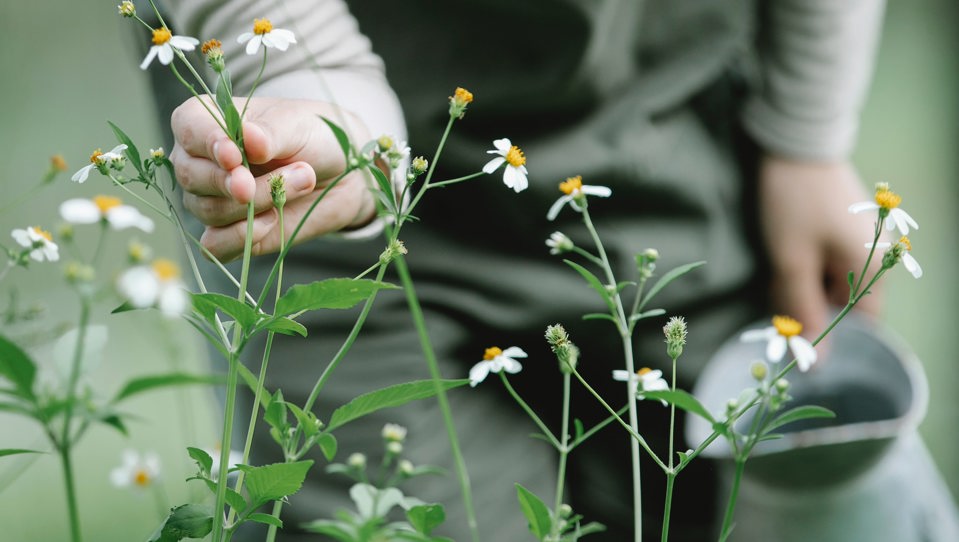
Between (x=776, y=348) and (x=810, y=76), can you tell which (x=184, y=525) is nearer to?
(x=776, y=348)

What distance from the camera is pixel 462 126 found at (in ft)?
2.72

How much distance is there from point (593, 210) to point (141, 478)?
1.52 ft

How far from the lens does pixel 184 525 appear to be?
1.08 feet

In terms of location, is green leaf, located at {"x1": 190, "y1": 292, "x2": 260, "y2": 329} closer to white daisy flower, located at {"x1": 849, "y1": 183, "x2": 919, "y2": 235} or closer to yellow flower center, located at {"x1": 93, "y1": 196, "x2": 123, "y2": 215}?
yellow flower center, located at {"x1": 93, "y1": 196, "x2": 123, "y2": 215}

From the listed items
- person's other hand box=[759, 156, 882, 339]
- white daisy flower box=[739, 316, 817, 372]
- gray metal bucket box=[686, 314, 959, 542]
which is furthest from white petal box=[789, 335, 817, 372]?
person's other hand box=[759, 156, 882, 339]

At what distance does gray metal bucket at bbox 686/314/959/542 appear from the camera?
69cm

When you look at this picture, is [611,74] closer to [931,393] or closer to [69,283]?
[69,283]

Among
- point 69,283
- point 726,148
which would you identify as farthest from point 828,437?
point 69,283

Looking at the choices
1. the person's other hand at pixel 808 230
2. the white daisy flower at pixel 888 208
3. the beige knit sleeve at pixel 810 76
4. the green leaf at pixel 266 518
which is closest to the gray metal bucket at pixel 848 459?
the person's other hand at pixel 808 230

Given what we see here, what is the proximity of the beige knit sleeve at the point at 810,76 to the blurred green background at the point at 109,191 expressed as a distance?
24.4 inches

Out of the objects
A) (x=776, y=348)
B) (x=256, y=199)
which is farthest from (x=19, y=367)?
(x=776, y=348)

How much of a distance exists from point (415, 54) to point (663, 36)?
0.82ft

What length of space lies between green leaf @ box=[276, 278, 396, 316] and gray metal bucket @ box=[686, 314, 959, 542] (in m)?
0.41

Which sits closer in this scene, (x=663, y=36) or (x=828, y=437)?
(x=828, y=437)
